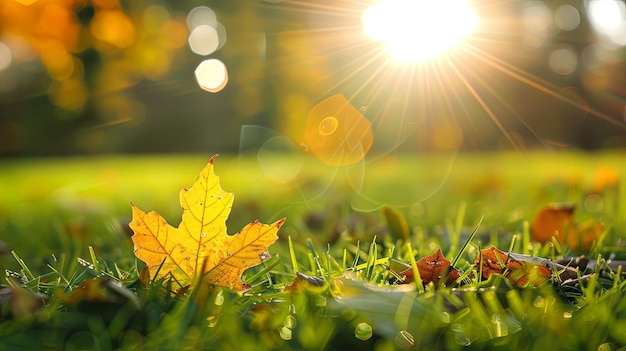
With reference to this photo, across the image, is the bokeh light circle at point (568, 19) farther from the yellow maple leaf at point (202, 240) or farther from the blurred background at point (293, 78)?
the yellow maple leaf at point (202, 240)

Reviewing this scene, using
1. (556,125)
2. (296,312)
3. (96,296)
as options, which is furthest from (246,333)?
(556,125)

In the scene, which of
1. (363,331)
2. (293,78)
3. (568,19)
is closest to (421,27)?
(293,78)

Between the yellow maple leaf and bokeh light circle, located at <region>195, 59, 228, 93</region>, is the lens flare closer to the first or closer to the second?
bokeh light circle, located at <region>195, 59, 228, 93</region>

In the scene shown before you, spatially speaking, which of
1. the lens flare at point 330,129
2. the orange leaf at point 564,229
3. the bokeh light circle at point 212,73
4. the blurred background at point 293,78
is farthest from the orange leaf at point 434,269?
the bokeh light circle at point 212,73

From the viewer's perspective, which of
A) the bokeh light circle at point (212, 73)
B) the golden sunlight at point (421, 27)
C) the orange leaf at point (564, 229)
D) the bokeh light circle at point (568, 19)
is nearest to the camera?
the orange leaf at point (564, 229)

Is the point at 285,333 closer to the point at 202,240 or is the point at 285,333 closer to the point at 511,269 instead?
the point at 202,240

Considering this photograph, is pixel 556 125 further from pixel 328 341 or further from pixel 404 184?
pixel 328 341
